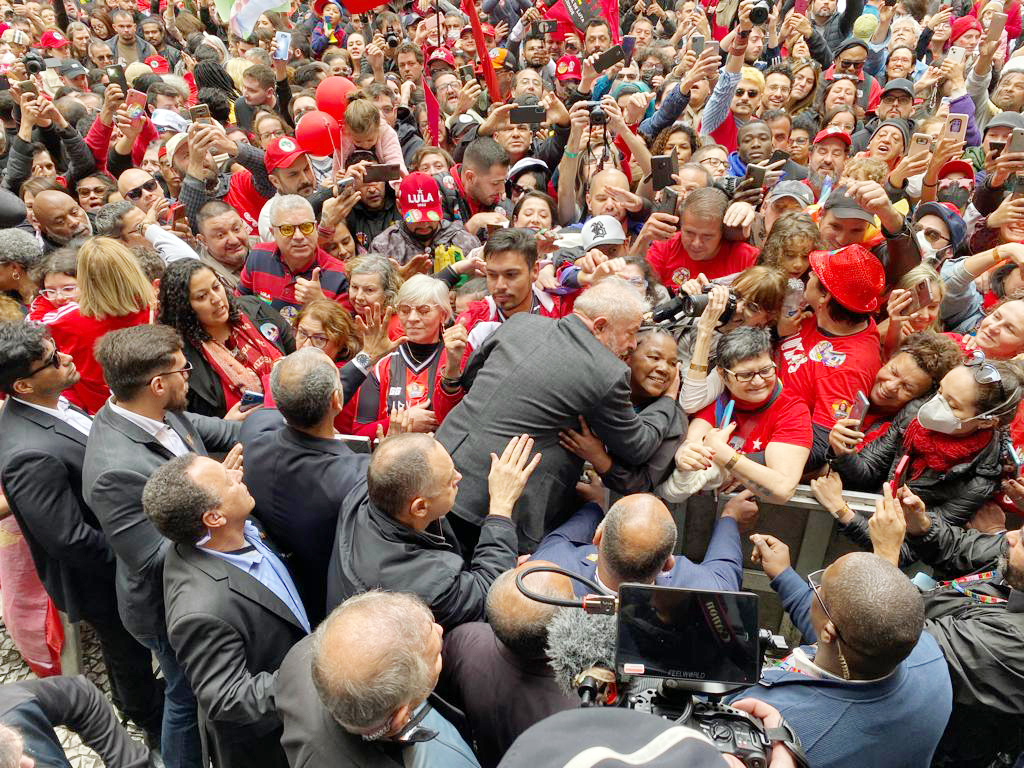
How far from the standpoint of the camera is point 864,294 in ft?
10.5

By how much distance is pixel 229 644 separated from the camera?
2189mm

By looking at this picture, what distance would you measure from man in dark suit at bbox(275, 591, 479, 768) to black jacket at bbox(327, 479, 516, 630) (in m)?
0.38

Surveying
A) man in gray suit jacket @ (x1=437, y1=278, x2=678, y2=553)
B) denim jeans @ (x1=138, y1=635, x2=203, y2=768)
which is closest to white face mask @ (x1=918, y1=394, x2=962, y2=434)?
man in gray suit jacket @ (x1=437, y1=278, x2=678, y2=553)

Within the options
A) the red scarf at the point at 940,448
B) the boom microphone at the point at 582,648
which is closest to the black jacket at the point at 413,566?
the boom microphone at the point at 582,648

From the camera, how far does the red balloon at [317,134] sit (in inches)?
208

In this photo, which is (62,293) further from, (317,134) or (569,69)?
(569,69)

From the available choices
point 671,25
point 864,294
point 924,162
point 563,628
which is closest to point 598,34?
point 671,25

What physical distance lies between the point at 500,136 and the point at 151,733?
4989mm

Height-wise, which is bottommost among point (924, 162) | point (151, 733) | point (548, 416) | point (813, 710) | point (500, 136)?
point (151, 733)

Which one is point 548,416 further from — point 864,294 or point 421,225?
point 421,225

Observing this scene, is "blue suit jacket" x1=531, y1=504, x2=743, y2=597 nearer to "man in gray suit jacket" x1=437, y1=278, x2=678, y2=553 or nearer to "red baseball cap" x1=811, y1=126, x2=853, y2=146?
"man in gray suit jacket" x1=437, y1=278, x2=678, y2=553

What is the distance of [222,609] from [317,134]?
408 centimetres

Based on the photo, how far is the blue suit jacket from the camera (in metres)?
2.36

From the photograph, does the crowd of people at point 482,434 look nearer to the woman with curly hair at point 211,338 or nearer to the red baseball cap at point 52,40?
the woman with curly hair at point 211,338
